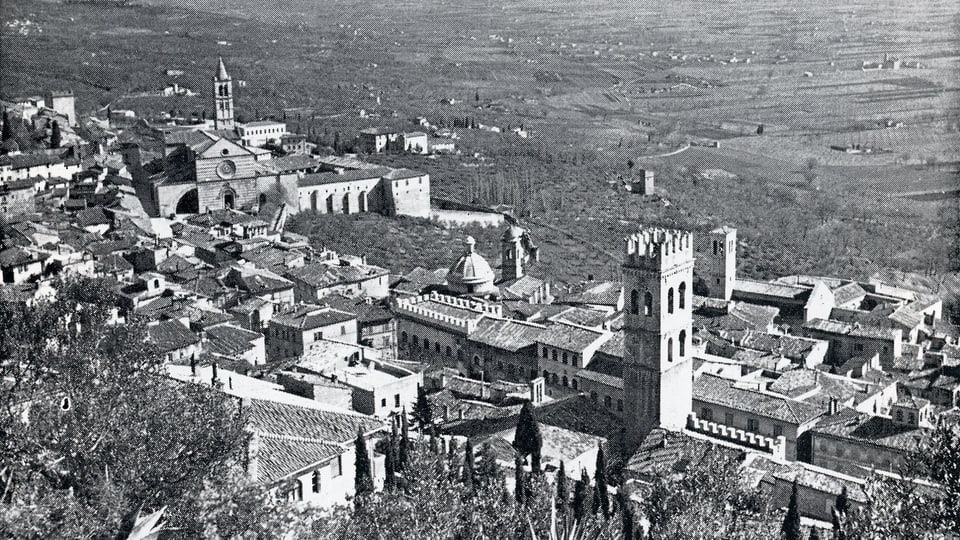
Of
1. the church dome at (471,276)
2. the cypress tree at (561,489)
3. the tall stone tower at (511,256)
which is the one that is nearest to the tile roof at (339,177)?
the tall stone tower at (511,256)

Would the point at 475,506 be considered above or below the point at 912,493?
below

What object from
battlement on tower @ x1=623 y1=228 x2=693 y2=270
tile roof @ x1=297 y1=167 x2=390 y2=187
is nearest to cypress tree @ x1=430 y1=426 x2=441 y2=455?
battlement on tower @ x1=623 y1=228 x2=693 y2=270

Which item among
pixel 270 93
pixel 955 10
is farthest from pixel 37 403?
pixel 270 93

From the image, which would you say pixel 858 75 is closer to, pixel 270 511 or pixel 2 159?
pixel 2 159

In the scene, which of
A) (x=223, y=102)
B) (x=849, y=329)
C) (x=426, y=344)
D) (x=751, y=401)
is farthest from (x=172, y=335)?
(x=223, y=102)

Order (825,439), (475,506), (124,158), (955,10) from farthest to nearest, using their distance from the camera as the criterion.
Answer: (955,10), (124,158), (825,439), (475,506)

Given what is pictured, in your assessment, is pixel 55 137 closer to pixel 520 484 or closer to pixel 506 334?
pixel 506 334
